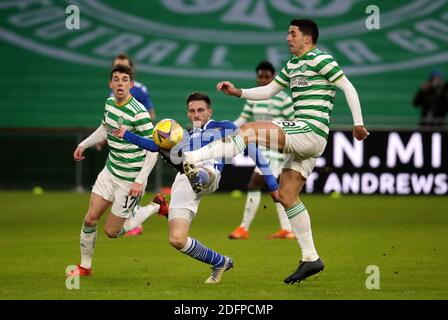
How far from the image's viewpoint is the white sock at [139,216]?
9523 millimetres

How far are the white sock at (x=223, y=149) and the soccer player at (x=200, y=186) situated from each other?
0.22m

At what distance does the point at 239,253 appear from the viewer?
10.8 metres

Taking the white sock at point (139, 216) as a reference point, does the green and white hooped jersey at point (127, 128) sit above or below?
above

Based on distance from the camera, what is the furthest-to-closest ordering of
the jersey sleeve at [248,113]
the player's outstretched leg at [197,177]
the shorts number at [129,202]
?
the jersey sleeve at [248,113] < the shorts number at [129,202] < the player's outstretched leg at [197,177]

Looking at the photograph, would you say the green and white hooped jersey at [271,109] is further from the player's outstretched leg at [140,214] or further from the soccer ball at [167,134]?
the soccer ball at [167,134]

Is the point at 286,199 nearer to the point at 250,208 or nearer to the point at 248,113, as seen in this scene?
the point at 250,208

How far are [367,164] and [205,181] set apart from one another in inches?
387

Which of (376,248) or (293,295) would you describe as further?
(376,248)

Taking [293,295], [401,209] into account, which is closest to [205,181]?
[293,295]

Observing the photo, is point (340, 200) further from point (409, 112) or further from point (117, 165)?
point (117, 165)

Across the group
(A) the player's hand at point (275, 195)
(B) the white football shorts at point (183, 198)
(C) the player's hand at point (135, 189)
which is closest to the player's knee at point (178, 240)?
(B) the white football shorts at point (183, 198)

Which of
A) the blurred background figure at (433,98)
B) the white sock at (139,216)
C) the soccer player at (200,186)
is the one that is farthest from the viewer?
the blurred background figure at (433,98)

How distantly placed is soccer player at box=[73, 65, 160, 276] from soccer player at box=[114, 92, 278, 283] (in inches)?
26.8

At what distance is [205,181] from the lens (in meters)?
7.98
